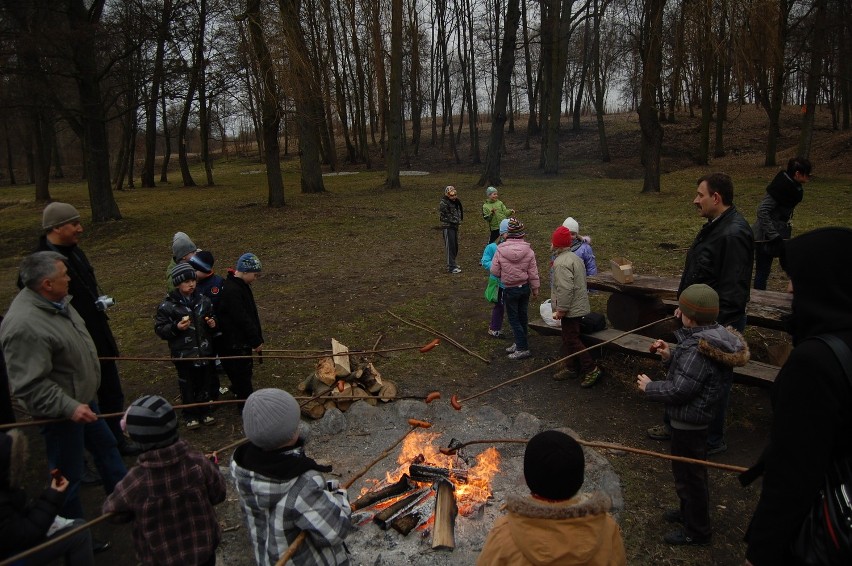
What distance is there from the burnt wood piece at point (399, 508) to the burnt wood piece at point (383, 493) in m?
0.12

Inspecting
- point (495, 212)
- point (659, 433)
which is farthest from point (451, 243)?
point (659, 433)

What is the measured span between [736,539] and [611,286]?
12.3ft

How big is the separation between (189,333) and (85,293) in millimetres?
1028

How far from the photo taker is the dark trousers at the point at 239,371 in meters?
5.79

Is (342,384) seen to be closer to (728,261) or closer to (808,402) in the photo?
(728,261)

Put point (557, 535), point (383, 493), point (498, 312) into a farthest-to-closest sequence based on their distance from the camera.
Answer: point (498, 312) < point (383, 493) < point (557, 535)

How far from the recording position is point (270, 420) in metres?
2.56

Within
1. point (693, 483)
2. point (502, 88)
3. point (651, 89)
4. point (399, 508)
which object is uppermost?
point (502, 88)

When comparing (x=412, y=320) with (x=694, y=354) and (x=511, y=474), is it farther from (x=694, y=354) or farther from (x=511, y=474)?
(x=694, y=354)

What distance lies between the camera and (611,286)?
7.05 metres

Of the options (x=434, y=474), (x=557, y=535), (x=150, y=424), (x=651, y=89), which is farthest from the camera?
(x=651, y=89)

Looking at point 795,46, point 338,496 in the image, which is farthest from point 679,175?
point 338,496

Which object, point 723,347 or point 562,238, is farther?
point 562,238

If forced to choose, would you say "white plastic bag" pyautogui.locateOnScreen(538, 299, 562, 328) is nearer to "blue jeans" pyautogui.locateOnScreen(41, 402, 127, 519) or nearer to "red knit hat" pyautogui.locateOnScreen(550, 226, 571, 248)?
"red knit hat" pyautogui.locateOnScreen(550, 226, 571, 248)
